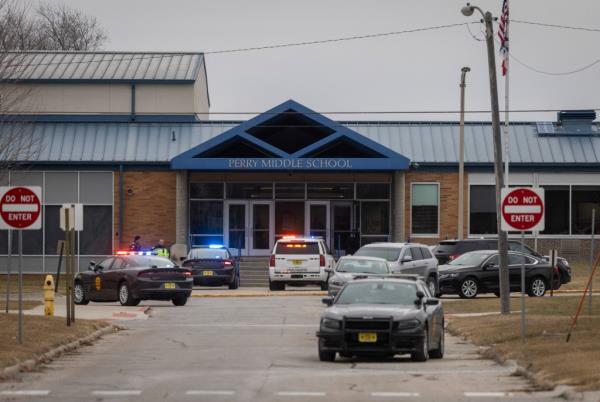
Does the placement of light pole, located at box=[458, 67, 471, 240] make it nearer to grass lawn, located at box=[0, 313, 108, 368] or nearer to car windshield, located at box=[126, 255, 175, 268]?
car windshield, located at box=[126, 255, 175, 268]

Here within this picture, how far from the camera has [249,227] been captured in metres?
57.0

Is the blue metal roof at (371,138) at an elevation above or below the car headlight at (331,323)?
above

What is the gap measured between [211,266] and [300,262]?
149 inches

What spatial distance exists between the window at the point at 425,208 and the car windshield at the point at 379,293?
34714 millimetres

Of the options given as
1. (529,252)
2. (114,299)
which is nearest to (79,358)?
(114,299)

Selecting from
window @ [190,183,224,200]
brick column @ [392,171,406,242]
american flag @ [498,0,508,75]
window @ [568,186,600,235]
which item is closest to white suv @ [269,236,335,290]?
american flag @ [498,0,508,75]

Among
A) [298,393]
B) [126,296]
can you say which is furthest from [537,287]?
[298,393]

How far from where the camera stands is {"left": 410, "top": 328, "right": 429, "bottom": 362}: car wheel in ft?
66.8

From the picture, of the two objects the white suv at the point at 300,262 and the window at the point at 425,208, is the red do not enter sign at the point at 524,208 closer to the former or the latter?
the white suv at the point at 300,262

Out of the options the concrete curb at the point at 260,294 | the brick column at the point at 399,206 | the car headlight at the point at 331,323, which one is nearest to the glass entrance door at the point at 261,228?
the brick column at the point at 399,206

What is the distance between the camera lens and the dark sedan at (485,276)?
38.9 meters

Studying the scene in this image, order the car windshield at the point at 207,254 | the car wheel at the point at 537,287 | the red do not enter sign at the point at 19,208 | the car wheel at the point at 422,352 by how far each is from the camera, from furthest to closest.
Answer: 1. the car windshield at the point at 207,254
2. the car wheel at the point at 537,287
3. the red do not enter sign at the point at 19,208
4. the car wheel at the point at 422,352

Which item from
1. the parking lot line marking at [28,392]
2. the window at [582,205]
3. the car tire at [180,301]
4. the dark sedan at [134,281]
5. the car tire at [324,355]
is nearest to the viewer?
the parking lot line marking at [28,392]

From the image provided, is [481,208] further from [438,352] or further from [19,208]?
[19,208]
